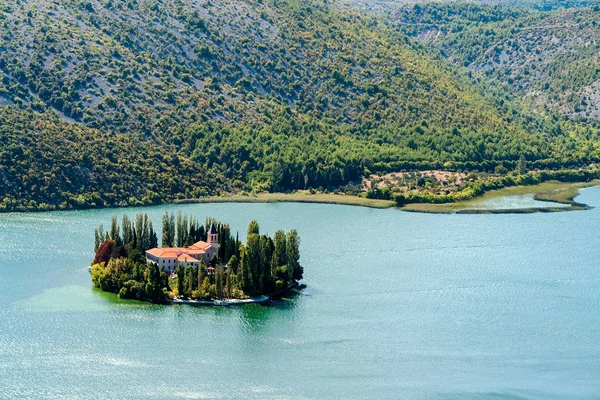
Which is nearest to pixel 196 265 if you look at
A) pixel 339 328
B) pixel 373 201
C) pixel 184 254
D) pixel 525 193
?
pixel 184 254

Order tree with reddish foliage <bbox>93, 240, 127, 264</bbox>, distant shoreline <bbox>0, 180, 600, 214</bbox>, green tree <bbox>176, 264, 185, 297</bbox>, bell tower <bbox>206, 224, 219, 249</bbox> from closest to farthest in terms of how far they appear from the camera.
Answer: green tree <bbox>176, 264, 185, 297</bbox>
tree with reddish foliage <bbox>93, 240, 127, 264</bbox>
bell tower <bbox>206, 224, 219, 249</bbox>
distant shoreline <bbox>0, 180, 600, 214</bbox>

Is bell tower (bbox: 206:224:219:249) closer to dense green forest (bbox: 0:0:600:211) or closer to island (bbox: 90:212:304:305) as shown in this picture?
island (bbox: 90:212:304:305)

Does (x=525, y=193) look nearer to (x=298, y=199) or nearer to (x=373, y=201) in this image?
(x=373, y=201)

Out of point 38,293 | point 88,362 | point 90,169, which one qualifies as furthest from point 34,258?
point 90,169

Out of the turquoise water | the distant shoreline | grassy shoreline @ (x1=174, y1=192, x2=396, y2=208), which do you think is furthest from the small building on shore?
grassy shoreline @ (x1=174, y1=192, x2=396, y2=208)

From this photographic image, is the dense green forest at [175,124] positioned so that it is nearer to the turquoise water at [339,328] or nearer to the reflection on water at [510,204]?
the reflection on water at [510,204]

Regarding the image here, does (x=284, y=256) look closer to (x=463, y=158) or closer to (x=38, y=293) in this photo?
(x=38, y=293)
